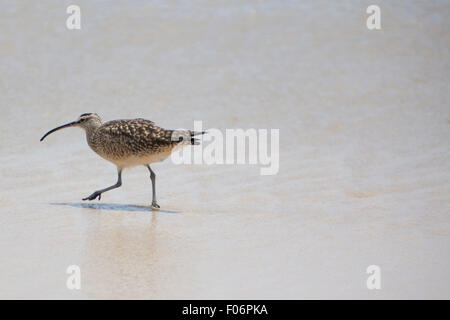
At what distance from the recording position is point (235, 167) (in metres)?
8.43

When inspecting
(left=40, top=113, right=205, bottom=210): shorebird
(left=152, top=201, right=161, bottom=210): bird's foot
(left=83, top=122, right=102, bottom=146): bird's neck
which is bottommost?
(left=152, top=201, right=161, bottom=210): bird's foot

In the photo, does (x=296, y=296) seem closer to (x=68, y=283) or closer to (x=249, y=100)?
(x=68, y=283)

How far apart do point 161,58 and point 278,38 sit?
5.48 ft

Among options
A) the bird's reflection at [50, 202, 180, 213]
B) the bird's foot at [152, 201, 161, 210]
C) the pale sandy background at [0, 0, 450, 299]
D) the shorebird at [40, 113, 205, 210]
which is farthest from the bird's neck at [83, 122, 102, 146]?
the bird's foot at [152, 201, 161, 210]

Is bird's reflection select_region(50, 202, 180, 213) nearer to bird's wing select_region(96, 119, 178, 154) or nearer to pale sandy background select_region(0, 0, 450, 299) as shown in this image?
pale sandy background select_region(0, 0, 450, 299)

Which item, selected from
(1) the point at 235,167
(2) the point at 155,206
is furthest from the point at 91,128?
(1) the point at 235,167

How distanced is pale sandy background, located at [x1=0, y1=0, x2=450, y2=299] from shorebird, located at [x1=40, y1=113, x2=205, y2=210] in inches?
14.5

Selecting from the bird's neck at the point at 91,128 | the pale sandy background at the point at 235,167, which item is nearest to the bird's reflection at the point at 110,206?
the pale sandy background at the point at 235,167

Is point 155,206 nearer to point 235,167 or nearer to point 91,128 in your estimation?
point 91,128

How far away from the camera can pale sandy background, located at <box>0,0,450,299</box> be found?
17.8ft

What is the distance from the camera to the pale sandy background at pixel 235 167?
17.8 feet

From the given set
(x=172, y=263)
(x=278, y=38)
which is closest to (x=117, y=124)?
(x=172, y=263)

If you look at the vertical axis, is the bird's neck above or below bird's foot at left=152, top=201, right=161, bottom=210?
above

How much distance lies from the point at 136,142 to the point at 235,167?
1341mm
